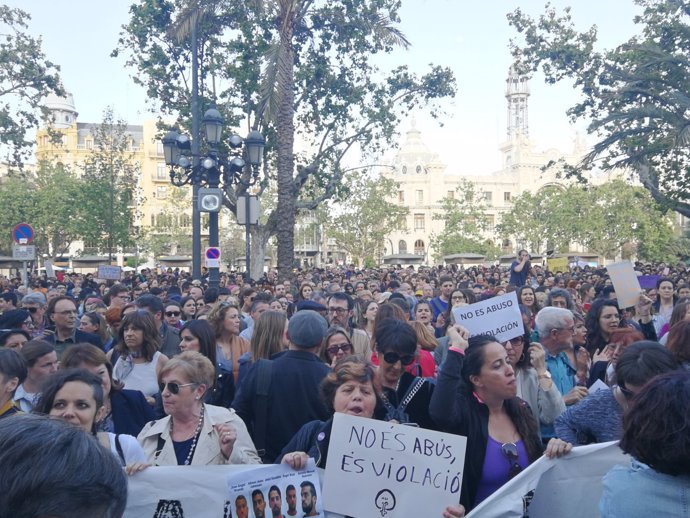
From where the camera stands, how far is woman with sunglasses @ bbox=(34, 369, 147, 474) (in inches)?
133

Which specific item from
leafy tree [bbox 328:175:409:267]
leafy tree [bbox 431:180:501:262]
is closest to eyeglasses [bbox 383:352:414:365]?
leafy tree [bbox 328:175:409:267]

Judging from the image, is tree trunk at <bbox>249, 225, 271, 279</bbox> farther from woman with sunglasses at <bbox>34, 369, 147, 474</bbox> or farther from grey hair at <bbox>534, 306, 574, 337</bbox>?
woman with sunglasses at <bbox>34, 369, 147, 474</bbox>

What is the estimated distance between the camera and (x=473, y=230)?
71250 mm

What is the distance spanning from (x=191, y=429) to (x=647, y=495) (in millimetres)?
2458

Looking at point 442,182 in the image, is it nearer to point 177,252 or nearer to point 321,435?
point 177,252

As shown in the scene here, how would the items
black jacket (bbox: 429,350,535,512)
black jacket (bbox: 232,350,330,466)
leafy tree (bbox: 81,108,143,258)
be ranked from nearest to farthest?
black jacket (bbox: 429,350,535,512) < black jacket (bbox: 232,350,330,466) < leafy tree (bbox: 81,108,143,258)

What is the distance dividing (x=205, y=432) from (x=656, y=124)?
14.6m

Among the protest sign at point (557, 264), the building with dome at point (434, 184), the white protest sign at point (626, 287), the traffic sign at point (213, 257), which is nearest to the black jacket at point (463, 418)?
the white protest sign at point (626, 287)

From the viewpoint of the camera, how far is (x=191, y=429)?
3807 mm

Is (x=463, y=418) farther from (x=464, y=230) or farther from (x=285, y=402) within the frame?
(x=464, y=230)

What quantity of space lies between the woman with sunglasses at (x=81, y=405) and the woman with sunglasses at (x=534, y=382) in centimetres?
234

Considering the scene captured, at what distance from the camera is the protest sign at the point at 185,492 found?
329 cm

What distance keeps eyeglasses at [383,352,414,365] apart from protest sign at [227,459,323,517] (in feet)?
3.08

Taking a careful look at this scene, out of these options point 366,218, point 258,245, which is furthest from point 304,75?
point 366,218
